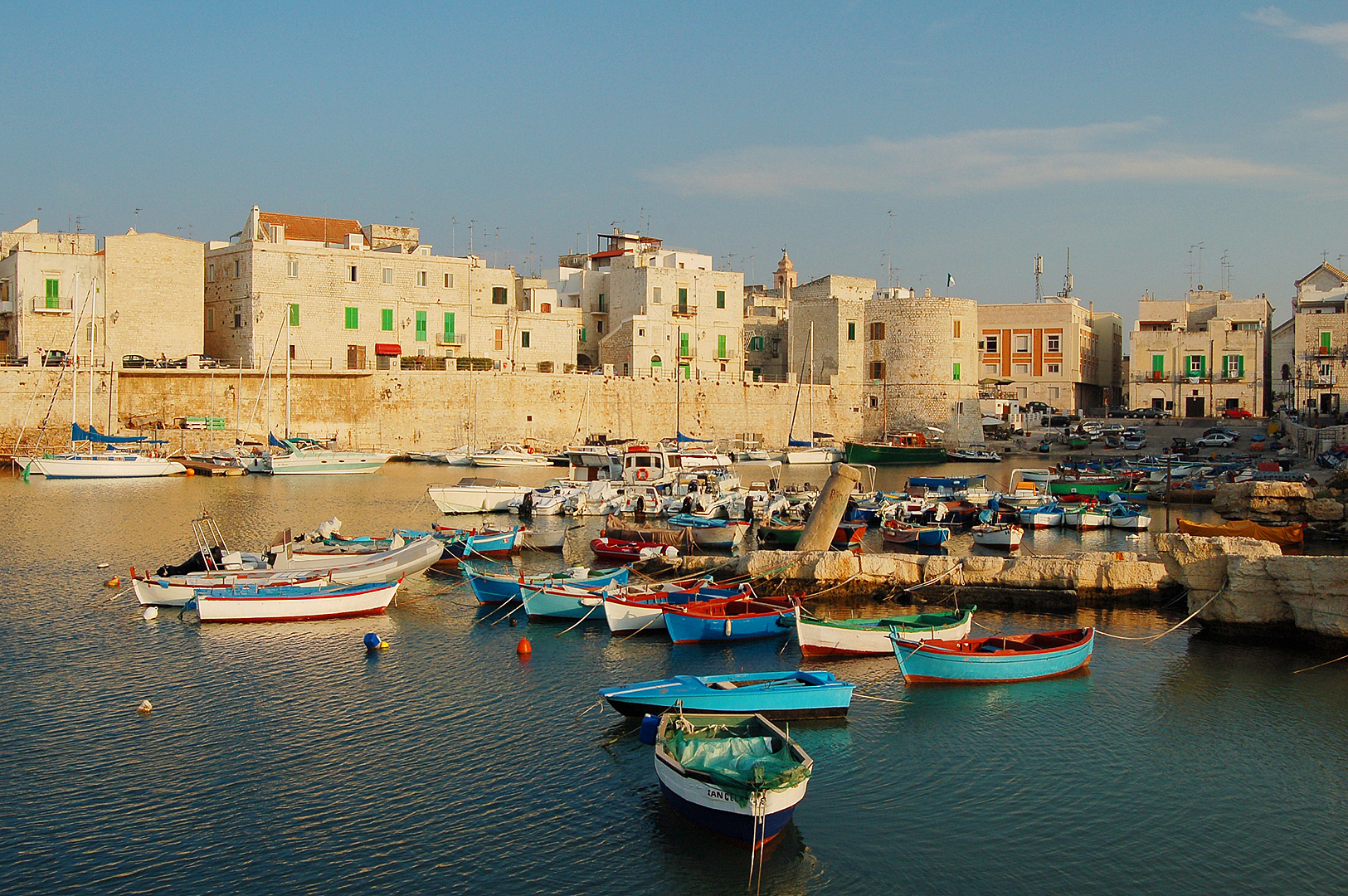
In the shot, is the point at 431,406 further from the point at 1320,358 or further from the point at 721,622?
the point at 1320,358

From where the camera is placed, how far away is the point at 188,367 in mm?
47469

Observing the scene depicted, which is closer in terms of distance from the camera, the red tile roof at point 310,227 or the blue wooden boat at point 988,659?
the blue wooden boat at point 988,659

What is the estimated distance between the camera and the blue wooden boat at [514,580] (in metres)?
20.1

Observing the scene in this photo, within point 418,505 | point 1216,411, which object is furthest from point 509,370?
point 1216,411

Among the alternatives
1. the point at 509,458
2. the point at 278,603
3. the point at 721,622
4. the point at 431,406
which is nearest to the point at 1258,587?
the point at 721,622

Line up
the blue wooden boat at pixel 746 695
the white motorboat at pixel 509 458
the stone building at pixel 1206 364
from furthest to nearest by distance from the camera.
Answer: the stone building at pixel 1206 364 → the white motorboat at pixel 509 458 → the blue wooden boat at pixel 746 695

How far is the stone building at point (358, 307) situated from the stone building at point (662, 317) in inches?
146

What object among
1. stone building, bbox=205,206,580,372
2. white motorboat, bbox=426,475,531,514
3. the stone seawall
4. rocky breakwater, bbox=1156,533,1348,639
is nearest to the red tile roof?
stone building, bbox=205,206,580,372

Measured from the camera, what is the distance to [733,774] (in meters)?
10.5

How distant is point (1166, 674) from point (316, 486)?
31059mm

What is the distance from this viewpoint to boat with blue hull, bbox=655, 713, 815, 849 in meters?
10.2

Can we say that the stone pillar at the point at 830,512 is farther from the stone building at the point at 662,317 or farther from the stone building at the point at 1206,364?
the stone building at the point at 1206,364

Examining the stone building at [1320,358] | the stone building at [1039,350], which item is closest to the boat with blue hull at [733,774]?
the stone building at [1320,358]

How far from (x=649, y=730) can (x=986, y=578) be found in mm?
10321
